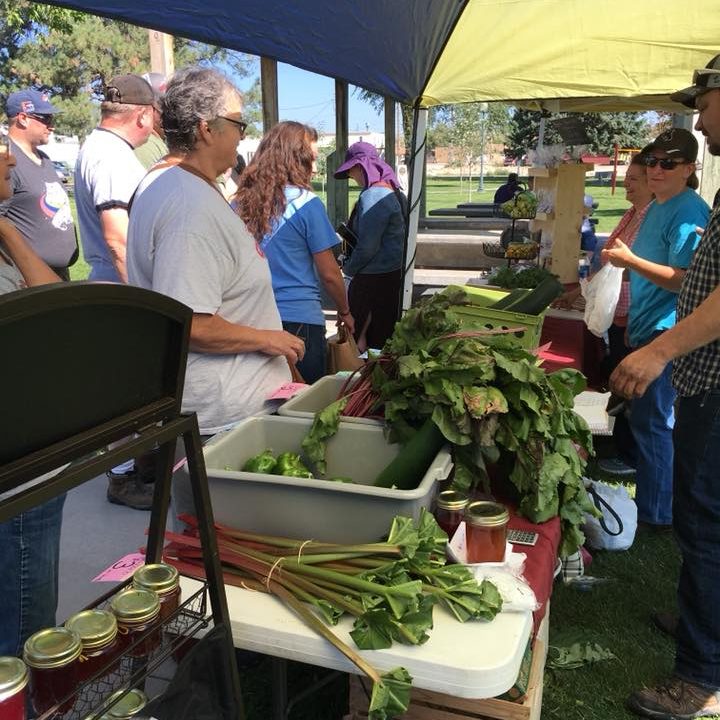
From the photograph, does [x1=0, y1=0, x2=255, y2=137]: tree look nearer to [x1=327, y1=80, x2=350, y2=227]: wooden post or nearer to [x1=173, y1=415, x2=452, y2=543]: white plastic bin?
[x1=327, y1=80, x2=350, y2=227]: wooden post

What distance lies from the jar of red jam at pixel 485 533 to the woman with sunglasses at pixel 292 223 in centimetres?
235

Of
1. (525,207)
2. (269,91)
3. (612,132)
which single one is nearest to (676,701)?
(525,207)

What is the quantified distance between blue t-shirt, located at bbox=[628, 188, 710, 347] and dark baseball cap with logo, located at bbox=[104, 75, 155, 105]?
8.68ft

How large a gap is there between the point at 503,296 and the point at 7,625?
262 cm

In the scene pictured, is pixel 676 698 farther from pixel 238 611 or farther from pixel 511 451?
pixel 238 611

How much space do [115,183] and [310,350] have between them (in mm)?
1274

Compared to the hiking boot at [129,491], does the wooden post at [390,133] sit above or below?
above

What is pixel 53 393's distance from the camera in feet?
3.01

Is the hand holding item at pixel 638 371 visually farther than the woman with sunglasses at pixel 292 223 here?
No

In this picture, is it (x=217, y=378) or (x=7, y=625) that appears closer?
(x=7, y=625)

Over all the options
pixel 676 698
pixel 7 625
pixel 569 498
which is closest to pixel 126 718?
pixel 7 625

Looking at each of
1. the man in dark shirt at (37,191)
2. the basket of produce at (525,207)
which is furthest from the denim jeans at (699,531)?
the man in dark shirt at (37,191)

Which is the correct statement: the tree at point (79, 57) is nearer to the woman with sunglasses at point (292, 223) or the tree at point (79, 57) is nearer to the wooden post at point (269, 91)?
the wooden post at point (269, 91)

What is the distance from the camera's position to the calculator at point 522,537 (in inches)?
67.1
